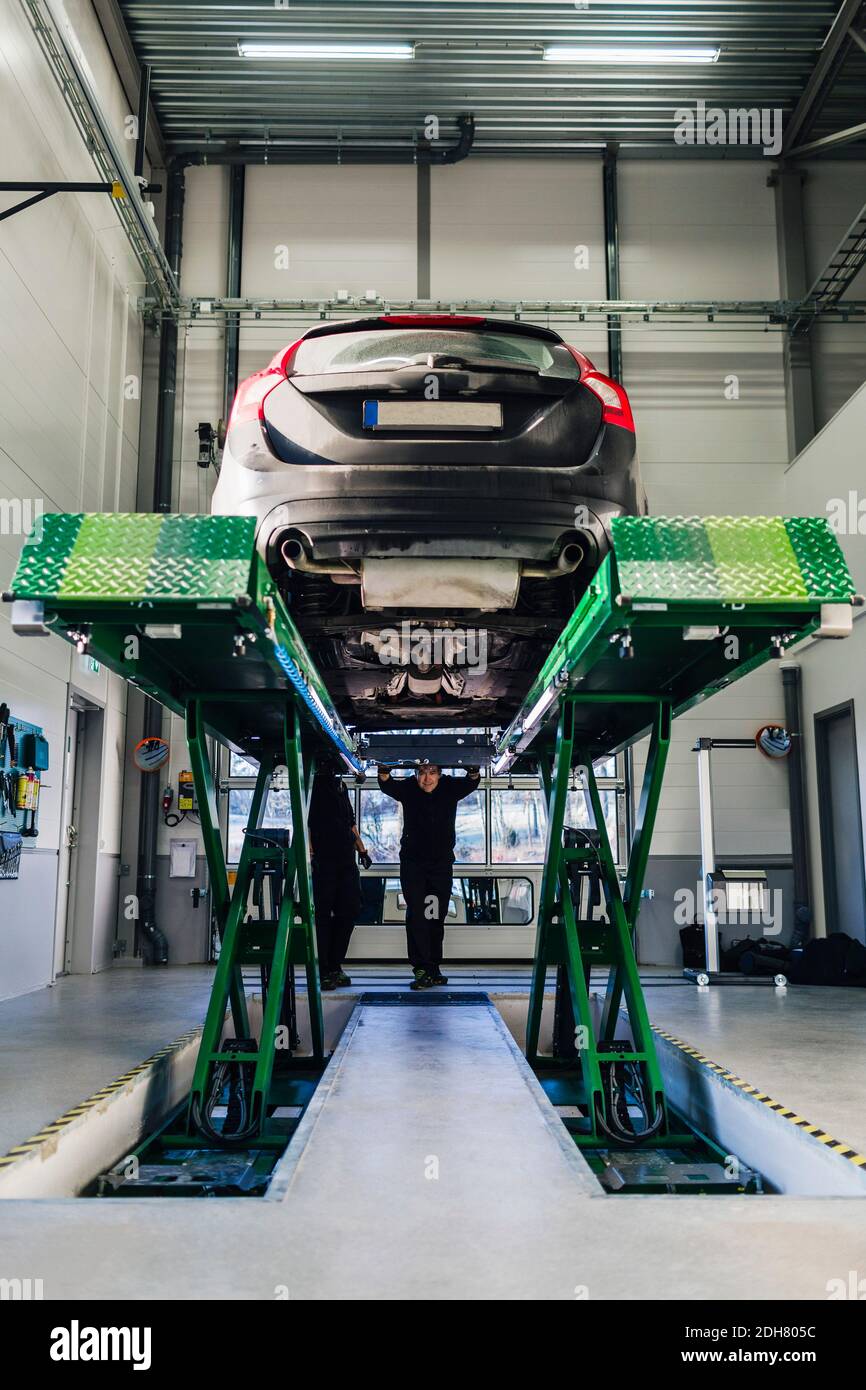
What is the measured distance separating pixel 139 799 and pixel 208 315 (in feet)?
15.5

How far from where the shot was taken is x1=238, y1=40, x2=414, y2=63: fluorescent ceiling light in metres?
9.05

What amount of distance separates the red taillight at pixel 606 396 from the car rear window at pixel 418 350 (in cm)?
4

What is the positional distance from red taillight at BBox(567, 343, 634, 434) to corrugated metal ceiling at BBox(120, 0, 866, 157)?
23.4 ft

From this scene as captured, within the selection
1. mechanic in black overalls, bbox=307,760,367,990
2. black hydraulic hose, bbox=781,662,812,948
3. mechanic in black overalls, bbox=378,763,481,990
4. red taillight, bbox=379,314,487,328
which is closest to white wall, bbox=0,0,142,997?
mechanic in black overalls, bbox=307,760,367,990

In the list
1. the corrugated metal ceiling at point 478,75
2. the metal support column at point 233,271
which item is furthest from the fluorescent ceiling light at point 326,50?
the metal support column at point 233,271

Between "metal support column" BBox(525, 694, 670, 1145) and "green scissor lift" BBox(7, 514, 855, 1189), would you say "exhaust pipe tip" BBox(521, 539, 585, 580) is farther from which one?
"metal support column" BBox(525, 694, 670, 1145)

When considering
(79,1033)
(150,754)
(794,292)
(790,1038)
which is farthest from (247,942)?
(794,292)

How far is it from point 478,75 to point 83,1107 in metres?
9.73

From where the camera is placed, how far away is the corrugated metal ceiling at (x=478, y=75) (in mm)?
8961

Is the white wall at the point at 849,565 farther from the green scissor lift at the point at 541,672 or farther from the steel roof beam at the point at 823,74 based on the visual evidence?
the green scissor lift at the point at 541,672

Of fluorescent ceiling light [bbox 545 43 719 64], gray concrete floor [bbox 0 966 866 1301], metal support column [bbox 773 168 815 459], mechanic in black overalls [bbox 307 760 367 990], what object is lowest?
gray concrete floor [bbox 0 966 866 1301]

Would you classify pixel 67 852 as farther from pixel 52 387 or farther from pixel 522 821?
pixel 522 821

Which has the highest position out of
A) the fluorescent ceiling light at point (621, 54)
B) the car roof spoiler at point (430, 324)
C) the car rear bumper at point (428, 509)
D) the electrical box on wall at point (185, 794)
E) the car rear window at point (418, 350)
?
the fluorescent ceiling light at point (621, 54)

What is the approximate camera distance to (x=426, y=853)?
6.59m
